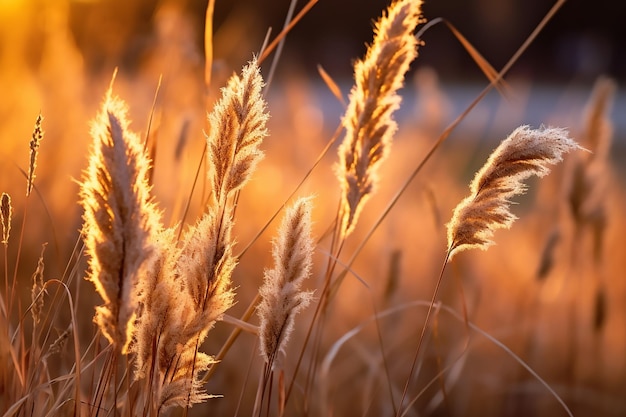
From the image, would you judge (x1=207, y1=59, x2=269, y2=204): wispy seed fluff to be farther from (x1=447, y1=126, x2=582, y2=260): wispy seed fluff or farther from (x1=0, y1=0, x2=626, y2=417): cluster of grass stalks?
(x1=447, y1=126, x2=582, y2=260): wispy seed fluff

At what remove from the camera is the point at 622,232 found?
420 cm

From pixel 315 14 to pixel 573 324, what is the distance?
56.3ft

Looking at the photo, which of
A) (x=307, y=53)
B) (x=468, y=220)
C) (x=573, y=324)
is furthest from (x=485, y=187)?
(x=307, y=53)

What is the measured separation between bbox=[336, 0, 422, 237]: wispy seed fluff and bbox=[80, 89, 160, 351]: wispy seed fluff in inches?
16.6

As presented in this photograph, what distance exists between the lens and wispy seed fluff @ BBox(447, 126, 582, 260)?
3.87ft

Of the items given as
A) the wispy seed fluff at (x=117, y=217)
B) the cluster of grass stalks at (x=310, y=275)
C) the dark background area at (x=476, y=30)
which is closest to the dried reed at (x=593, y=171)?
the cluster of grass stalks at (x=310, y=275)

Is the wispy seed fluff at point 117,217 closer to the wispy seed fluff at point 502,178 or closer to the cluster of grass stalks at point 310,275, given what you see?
the cluster of grass stalks at point 310,275

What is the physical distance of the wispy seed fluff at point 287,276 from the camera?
1177mm

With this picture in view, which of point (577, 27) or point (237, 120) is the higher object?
point (577, 27)

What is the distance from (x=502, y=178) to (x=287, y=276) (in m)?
0.34

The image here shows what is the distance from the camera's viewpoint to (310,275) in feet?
8.11

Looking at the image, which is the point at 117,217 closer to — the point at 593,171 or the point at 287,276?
the point at 287,276

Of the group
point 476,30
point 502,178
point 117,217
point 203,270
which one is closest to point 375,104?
point 502,178

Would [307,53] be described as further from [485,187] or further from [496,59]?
[485,187]
